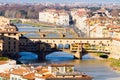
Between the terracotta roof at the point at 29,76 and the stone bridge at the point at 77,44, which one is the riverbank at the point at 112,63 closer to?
the stone bridge at the point at 77,44

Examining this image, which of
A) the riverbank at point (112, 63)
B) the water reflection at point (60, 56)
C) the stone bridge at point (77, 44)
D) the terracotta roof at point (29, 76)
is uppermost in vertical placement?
the terracotta roof at point (29, 76)

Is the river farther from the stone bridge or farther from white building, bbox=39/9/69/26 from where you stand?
white building, bbox=39/9/69/26

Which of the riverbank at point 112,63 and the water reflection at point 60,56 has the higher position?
the riverbank at point 112,63

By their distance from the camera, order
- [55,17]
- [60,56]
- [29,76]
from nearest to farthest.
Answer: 1. [29,76]
2. [60,56]
3. [55,17]

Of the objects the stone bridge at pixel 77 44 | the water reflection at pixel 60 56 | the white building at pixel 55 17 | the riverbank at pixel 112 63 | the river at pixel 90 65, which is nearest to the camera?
the river at pixel 90 65

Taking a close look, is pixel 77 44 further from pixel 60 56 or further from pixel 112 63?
pixel 112 63

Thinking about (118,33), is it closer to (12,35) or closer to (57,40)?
(57,40)

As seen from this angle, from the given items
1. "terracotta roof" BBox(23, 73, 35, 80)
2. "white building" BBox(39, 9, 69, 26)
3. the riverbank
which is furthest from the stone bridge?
"white building" BBox(39, 9, 69, 26)

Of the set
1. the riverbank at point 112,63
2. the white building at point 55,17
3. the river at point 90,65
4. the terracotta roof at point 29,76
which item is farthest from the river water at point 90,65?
the white building at point 55,17

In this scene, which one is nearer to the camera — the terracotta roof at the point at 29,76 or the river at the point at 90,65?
the terracotta roof at the point at 29,76

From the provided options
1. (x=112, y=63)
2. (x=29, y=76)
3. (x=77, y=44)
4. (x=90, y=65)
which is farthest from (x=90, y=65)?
(x=29, y=76)

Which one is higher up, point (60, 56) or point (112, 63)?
point (112, 63)

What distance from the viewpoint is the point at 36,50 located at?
36344mm

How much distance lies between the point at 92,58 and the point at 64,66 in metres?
19.2
